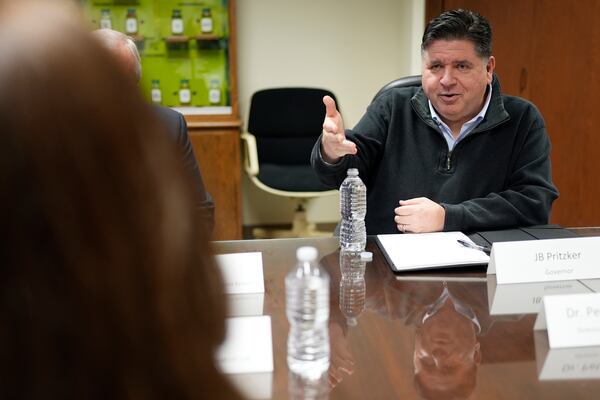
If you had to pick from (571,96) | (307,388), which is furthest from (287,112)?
(307,388)

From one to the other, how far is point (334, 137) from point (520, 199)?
61 centimetres

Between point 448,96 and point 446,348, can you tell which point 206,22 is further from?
point 446,348

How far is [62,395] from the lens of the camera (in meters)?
0.43

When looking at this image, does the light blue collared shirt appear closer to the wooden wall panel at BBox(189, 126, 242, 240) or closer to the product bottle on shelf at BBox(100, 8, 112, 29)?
the wooden wall panel at BBox(189, 126, 242, 240)

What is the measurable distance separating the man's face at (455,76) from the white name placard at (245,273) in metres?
0.99

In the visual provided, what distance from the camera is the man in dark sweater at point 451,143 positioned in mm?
2043

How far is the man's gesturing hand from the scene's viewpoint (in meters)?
1.93

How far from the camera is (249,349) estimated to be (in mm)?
1070

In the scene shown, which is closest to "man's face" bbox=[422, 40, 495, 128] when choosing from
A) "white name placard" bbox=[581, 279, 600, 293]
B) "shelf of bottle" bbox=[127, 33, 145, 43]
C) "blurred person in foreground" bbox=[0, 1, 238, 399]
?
"white name placard" bbox=[581, 279, 600, 293]

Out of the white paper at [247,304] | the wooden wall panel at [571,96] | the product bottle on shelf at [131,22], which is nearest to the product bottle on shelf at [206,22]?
the product bottle on shelf at [131,22]

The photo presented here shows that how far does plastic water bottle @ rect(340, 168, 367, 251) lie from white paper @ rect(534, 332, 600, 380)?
66 cm

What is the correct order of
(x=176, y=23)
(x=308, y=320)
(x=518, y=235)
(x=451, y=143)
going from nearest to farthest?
(x=308, y=320), (x=518, y=235), (x=451, y=143), (x=176, y=23)

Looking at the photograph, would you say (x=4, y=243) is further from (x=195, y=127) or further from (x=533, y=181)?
(x=195, y=127)

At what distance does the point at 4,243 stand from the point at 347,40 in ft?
14.6
